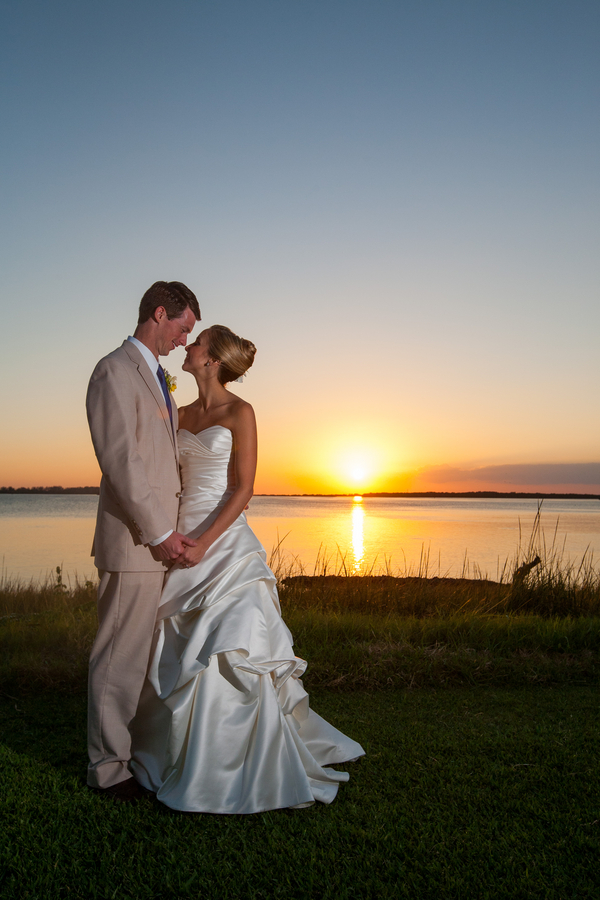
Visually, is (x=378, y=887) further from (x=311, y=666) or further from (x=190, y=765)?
(x=311, y=666)

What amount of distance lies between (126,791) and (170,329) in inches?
95.6

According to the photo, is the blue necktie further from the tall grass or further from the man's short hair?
the tall grass

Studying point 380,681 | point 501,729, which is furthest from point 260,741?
point 380,681

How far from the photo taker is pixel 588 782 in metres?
3.34

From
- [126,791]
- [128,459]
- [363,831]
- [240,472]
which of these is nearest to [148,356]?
[128,459]

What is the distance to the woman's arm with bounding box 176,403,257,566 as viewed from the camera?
3.37 meters

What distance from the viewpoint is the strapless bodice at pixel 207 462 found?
3.57 m

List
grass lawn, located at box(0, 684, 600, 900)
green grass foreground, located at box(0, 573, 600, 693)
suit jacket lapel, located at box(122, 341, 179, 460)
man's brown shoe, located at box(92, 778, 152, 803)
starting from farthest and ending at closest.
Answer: green grass foreground, located at box(0, 573, 600, 693) → suit jacket lapel, located at box(122, 341, 179, 460) → man's brown shoe, located at box(92, 778, 152, 803) → grass lawn, located at box(0, 684, 600, 900)

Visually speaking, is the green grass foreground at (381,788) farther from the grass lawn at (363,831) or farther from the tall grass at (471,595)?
the tall grass at (471,595)

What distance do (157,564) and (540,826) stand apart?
2.25m

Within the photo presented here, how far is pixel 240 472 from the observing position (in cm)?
361

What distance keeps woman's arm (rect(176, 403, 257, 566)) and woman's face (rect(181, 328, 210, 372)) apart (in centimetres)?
42

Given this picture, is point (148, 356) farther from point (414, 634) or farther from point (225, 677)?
point (414, 634)

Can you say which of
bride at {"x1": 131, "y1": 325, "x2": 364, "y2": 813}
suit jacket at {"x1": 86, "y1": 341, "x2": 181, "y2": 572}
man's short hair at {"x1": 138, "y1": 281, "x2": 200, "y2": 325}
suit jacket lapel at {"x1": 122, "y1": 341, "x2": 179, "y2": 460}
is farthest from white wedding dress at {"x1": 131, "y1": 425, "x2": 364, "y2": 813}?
man's short hair at {"x1": 138, "y1": 281, "x2": 200, "y2": 325}
